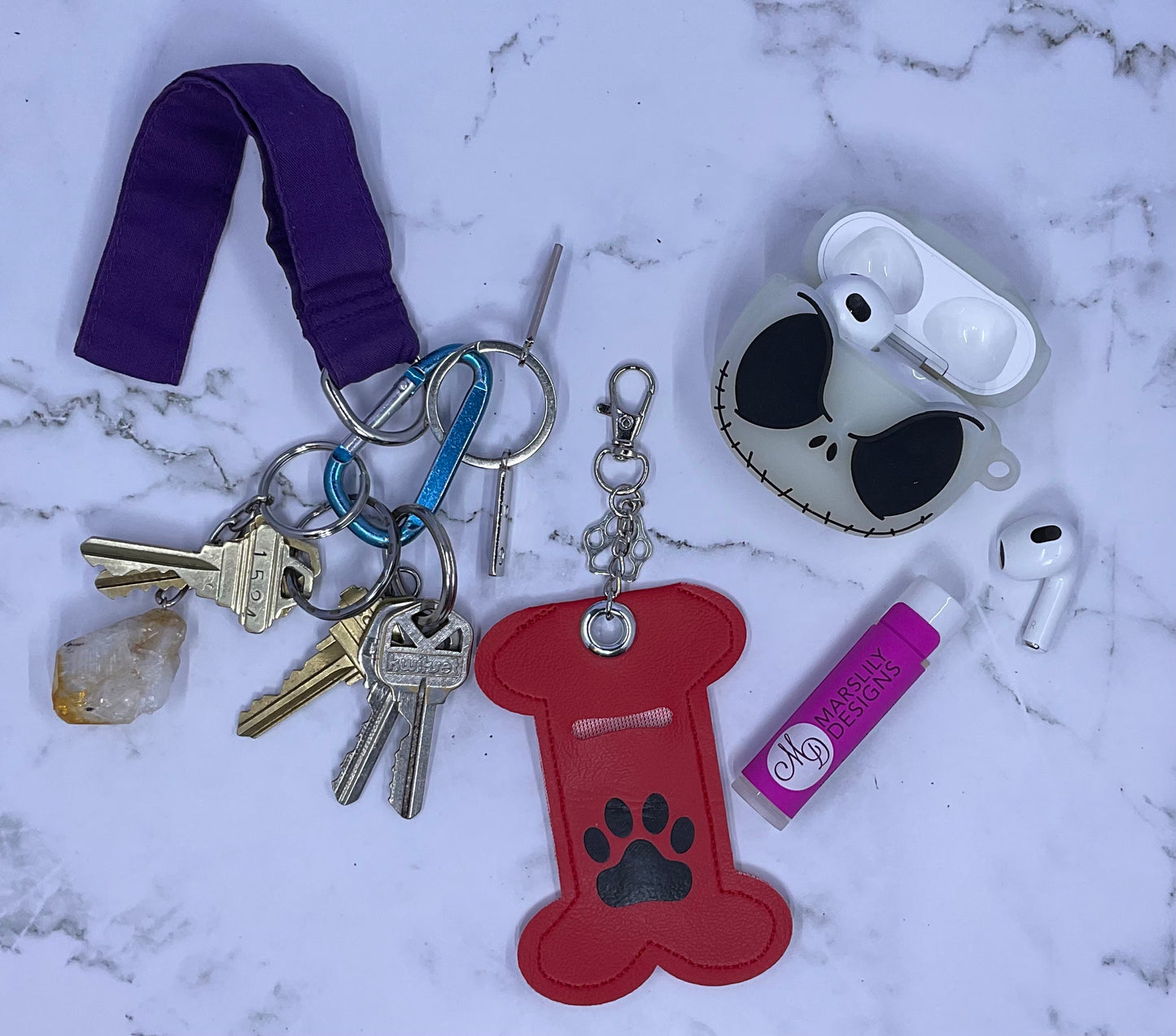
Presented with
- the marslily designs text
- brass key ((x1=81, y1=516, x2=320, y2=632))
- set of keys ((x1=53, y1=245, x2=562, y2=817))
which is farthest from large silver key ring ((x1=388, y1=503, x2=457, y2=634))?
the marslily designs text

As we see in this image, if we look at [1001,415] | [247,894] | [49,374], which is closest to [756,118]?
[1001,415]

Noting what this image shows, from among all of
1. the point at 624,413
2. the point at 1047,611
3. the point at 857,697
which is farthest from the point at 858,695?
the point at 624,413

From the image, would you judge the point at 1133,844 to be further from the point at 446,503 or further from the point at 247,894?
the point at 247,894

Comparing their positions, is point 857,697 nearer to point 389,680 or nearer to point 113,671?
point 389,680

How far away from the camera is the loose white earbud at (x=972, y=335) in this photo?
773 mm

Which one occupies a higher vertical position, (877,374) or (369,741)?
(877,374)

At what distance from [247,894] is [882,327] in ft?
2.57

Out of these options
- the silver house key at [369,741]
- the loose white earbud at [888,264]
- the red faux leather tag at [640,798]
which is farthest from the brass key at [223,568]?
the loose white earbud at [888,264]

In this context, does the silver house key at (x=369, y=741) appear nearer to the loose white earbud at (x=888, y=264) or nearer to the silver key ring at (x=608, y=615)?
the silver key ring at (x=608, y=615)

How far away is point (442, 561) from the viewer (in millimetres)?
790

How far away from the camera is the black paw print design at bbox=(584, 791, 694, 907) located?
817mm

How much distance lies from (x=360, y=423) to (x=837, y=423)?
1.36ft

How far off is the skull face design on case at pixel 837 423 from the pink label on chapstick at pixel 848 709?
0.10 metres

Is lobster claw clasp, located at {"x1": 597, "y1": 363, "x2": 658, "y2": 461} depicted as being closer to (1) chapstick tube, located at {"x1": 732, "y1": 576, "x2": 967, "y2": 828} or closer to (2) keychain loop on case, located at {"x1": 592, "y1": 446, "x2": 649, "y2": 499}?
(2) keychain loop on case, located at {"x1": 592, "y1": 446, "x2": 649, "y2": 499}
